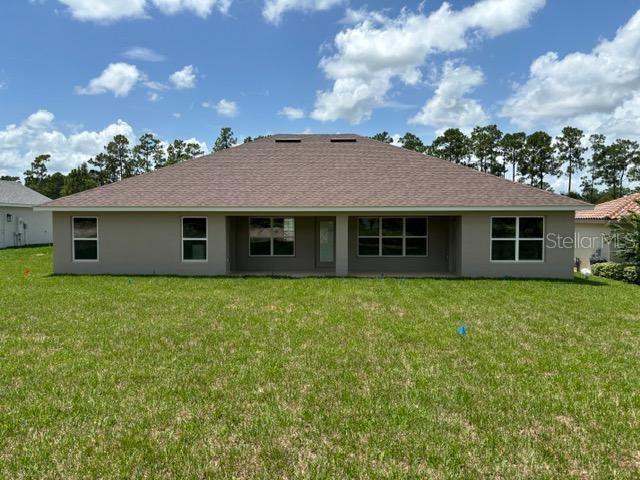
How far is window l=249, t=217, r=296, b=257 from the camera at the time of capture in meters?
17.8

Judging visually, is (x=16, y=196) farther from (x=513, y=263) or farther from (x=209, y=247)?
(x=513, y=263)

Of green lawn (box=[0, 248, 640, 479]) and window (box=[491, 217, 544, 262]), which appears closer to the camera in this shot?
green lawn (box=[0, 248, 640, 479])

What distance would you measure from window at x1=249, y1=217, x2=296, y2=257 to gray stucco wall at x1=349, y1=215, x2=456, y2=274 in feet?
7.84

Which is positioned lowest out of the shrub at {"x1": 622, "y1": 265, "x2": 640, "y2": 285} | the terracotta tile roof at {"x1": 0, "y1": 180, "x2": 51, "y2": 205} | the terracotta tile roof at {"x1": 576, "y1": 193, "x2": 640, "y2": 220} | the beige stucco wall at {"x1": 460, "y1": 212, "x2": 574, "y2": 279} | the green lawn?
the green lawn

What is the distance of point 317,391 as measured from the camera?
16.7 feet

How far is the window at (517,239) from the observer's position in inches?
612

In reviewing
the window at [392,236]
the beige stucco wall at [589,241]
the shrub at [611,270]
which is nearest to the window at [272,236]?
the window at [392,236]

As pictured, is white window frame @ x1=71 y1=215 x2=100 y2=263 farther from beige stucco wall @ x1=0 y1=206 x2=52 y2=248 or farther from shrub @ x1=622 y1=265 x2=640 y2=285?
shrub @ x1=622 y1=265 x2=640 y2=285

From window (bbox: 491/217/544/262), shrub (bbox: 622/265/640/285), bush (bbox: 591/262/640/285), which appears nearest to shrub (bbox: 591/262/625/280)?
bush (bbox: 591/262/640/285)

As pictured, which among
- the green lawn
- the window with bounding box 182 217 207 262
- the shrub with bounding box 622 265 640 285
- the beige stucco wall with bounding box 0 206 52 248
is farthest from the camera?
the beige stucco wall with bounding box 0 206 52 248

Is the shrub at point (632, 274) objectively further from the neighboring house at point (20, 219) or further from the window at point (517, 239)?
the neighboring house at point (20, 219)

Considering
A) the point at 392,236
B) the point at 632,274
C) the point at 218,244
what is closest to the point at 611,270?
the point at 632,274

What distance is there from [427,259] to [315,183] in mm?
5193

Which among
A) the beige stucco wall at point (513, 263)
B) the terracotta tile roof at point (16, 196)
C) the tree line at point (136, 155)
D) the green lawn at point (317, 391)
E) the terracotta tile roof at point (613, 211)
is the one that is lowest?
the green lawn at point (317, 391)
